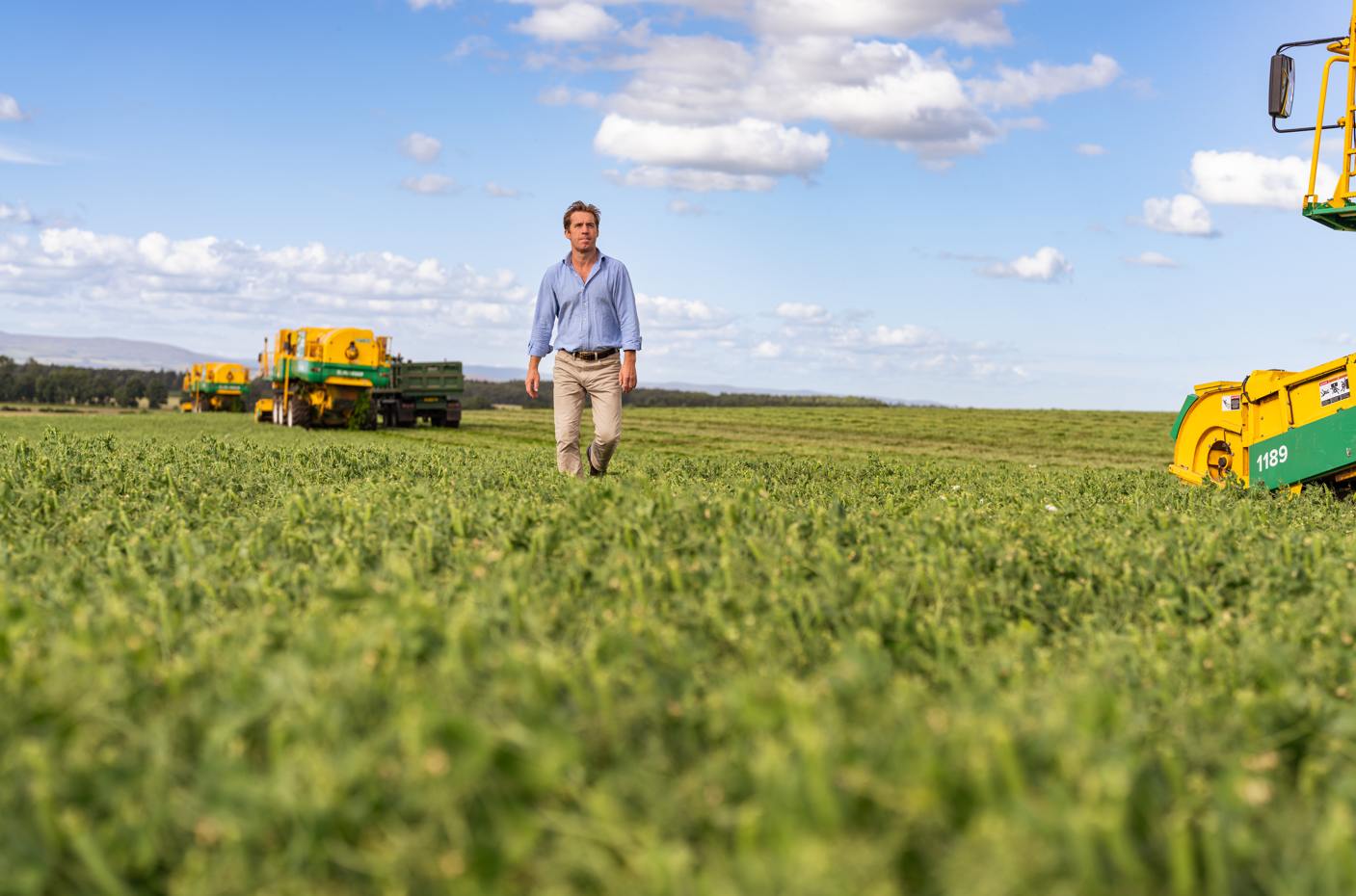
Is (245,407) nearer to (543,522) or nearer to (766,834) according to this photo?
(543,522)

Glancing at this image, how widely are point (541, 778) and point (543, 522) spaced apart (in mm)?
3554

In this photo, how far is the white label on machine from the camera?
9508 mm

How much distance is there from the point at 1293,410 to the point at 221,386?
52.2m

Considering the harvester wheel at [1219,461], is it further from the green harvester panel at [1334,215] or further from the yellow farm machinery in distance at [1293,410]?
the green harvester panel at [1334,215]

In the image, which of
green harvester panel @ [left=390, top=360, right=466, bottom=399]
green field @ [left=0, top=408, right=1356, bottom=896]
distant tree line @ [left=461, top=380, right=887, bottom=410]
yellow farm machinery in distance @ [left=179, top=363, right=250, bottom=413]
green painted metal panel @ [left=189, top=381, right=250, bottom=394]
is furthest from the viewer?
distant tree line @ [left=461, top=380, right=887, bottom=410]

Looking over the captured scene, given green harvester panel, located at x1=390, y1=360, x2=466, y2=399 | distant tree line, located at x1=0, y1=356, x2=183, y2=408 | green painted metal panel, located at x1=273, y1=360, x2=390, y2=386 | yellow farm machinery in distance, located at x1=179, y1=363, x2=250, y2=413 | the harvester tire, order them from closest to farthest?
green painted metal panel, located at x1=273, y1=360, x2=390, y2=386 < the harvester tire < green harvester panel, located at x1=390, y1=360, x2=466, y2=399 < yellow farm machinery in distance, located at x1=179, y1=363, x2=250, y2=413 < distant tree line, located at x1=0, y1=356, x2=183, y2=408

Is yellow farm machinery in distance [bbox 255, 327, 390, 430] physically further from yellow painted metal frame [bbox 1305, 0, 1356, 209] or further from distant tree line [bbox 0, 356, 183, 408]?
distant tree line [bbox 0, 356, 183, 408]

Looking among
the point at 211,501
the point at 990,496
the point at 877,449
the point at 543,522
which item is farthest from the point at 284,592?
the point at 877,449

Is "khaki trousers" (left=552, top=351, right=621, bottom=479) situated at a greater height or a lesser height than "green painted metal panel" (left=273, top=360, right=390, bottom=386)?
lesser

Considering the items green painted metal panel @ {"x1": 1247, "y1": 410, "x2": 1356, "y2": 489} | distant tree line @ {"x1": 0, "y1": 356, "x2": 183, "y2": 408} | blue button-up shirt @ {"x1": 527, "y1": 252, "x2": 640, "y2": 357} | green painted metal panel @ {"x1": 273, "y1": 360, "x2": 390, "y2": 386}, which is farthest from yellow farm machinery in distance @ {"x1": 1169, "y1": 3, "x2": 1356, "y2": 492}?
distant tree line @ {"x1": 0, "y1": 356, "x2": 183, "y2": 408}

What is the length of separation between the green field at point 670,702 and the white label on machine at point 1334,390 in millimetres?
3891

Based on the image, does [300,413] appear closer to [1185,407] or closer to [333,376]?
[333,376]

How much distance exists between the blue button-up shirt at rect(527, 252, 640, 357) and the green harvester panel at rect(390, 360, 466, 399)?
25046 millimetres

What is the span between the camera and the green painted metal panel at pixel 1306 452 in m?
9.38
